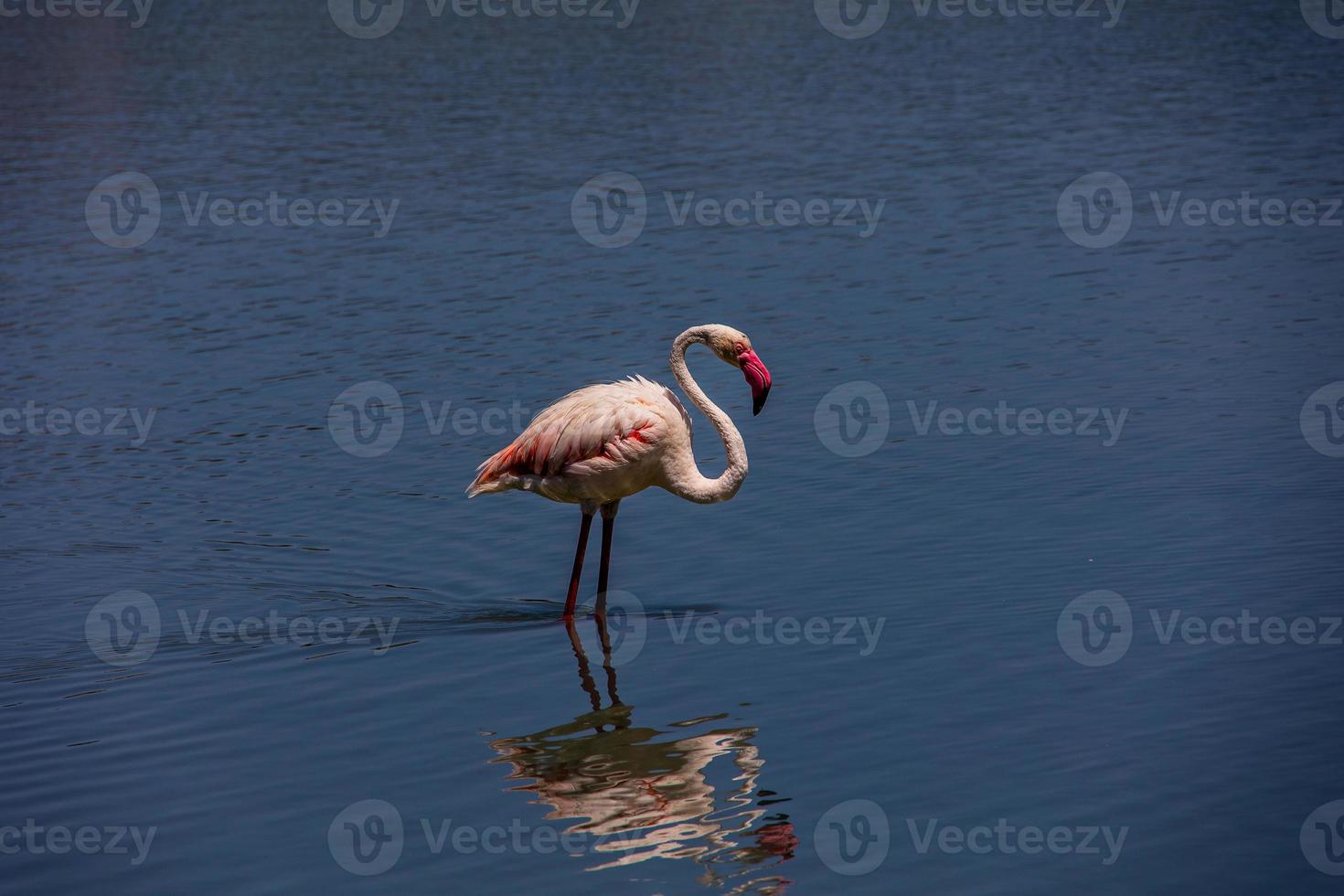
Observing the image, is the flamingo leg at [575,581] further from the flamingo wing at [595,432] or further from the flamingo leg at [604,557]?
the flamingo wing at [595,432]

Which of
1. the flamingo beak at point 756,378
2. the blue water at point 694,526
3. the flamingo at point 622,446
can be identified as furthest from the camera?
the flamingo at point 622,446

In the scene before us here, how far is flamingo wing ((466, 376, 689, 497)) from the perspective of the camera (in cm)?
997

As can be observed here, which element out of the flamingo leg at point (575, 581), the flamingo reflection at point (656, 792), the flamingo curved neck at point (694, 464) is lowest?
the flamingo reflection at point (656, 792)

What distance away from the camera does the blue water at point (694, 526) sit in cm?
754

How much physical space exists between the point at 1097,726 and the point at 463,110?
2474cm

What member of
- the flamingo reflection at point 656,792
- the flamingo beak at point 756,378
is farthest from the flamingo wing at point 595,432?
the flamingo reflection at point 656,792

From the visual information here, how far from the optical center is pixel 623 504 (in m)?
13.0

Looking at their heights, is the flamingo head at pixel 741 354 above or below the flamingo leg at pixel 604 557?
above

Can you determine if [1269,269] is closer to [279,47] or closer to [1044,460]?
[1044,460]

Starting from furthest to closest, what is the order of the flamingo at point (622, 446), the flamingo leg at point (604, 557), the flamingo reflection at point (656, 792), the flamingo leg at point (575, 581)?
1. the flamingo leg at point (604, 557)
2. the flamingo leg at point (575, 581)
3. the flamingo at point (622, 446)
4. the flamingo reflection at point (656, 792)

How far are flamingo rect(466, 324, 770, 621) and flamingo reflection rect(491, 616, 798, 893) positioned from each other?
5.37ft

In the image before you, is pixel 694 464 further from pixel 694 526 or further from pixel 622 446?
pixel 694 526

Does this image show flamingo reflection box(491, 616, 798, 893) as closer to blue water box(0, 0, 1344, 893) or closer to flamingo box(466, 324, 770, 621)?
blue water box(0, 0, 1344, 893)

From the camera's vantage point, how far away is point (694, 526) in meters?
12.1
